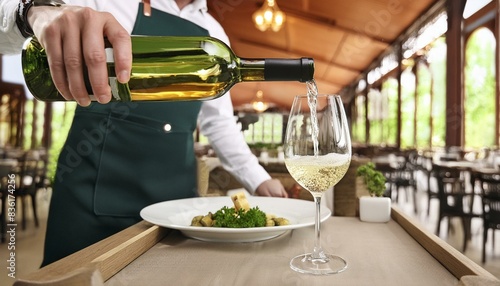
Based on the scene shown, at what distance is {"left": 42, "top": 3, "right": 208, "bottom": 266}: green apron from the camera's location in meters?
1.24

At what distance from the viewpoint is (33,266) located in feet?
11.5

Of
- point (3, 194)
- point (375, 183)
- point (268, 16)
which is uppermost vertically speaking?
point (268, 16)

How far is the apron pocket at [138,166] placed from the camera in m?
1.25

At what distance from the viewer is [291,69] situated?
714 mm

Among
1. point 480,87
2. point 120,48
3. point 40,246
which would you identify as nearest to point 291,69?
point 120,48

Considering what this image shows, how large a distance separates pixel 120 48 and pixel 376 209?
31.1 inches

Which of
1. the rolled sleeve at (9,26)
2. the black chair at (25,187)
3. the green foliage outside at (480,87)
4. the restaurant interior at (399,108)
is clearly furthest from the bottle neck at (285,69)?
the green foliage outside at (480,87)

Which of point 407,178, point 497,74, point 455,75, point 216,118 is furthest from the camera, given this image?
point 497,74

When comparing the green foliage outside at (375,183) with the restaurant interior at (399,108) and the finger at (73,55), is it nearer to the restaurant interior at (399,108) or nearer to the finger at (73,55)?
the finger at (73,55)

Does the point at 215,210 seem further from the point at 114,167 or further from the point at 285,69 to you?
the point at 285,69

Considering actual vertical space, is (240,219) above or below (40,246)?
above

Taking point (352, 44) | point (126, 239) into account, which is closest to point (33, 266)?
point (126, 239)

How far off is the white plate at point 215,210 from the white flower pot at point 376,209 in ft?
0.45

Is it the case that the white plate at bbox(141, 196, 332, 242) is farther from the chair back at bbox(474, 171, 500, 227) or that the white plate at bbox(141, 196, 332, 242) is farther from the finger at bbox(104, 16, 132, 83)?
the chair back at bbox(474, 171, 500, 227)
